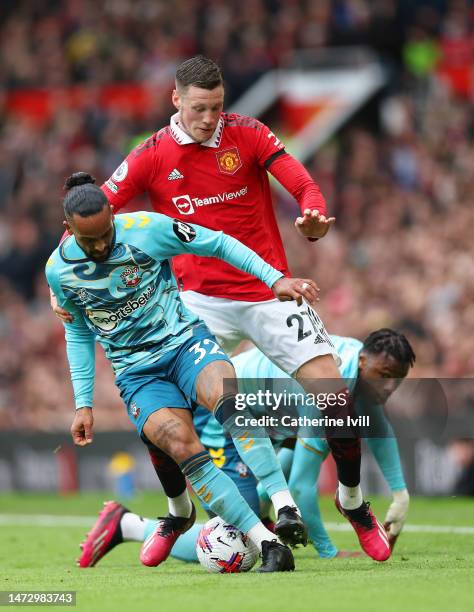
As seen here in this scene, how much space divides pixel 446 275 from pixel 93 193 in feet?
29.6

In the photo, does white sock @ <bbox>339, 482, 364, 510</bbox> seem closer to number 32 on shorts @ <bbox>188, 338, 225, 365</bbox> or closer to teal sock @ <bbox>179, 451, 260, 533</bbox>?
teal sock @ <bbox>179, 451, 260, 533</bbox>

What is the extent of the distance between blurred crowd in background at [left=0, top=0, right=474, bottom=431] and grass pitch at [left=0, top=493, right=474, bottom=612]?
5168mm

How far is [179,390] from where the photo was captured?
24.1ft

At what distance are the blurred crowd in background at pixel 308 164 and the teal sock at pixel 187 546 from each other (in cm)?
654

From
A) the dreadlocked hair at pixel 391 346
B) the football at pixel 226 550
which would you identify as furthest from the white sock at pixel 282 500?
the dreadlocked hair at pixel 391 346

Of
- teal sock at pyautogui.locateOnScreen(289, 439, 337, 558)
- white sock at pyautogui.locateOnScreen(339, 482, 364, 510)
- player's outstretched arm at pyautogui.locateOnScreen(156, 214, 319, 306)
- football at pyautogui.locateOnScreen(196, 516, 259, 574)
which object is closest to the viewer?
player's outstretched arm at pyautogui.locateOnScreen(156, 214, 319, 306)

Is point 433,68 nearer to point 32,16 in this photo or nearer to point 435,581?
point 32,16

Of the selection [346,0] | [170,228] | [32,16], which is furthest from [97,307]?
[32,16]

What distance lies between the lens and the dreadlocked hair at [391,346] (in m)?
8.34

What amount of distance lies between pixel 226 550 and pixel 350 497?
80cm

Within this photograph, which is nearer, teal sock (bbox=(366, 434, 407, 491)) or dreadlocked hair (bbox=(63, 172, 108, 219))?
dreadlocked hair (bbox=(63, 172, 108, 219))

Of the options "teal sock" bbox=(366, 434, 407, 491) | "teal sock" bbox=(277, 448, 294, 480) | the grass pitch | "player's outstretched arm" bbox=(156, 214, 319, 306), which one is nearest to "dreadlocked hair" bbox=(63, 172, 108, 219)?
"player's outstretched arm" bbox=(156, 214, 319, 306)

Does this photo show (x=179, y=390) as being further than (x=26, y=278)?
No

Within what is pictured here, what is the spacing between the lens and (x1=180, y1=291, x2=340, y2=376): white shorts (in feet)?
25.3
